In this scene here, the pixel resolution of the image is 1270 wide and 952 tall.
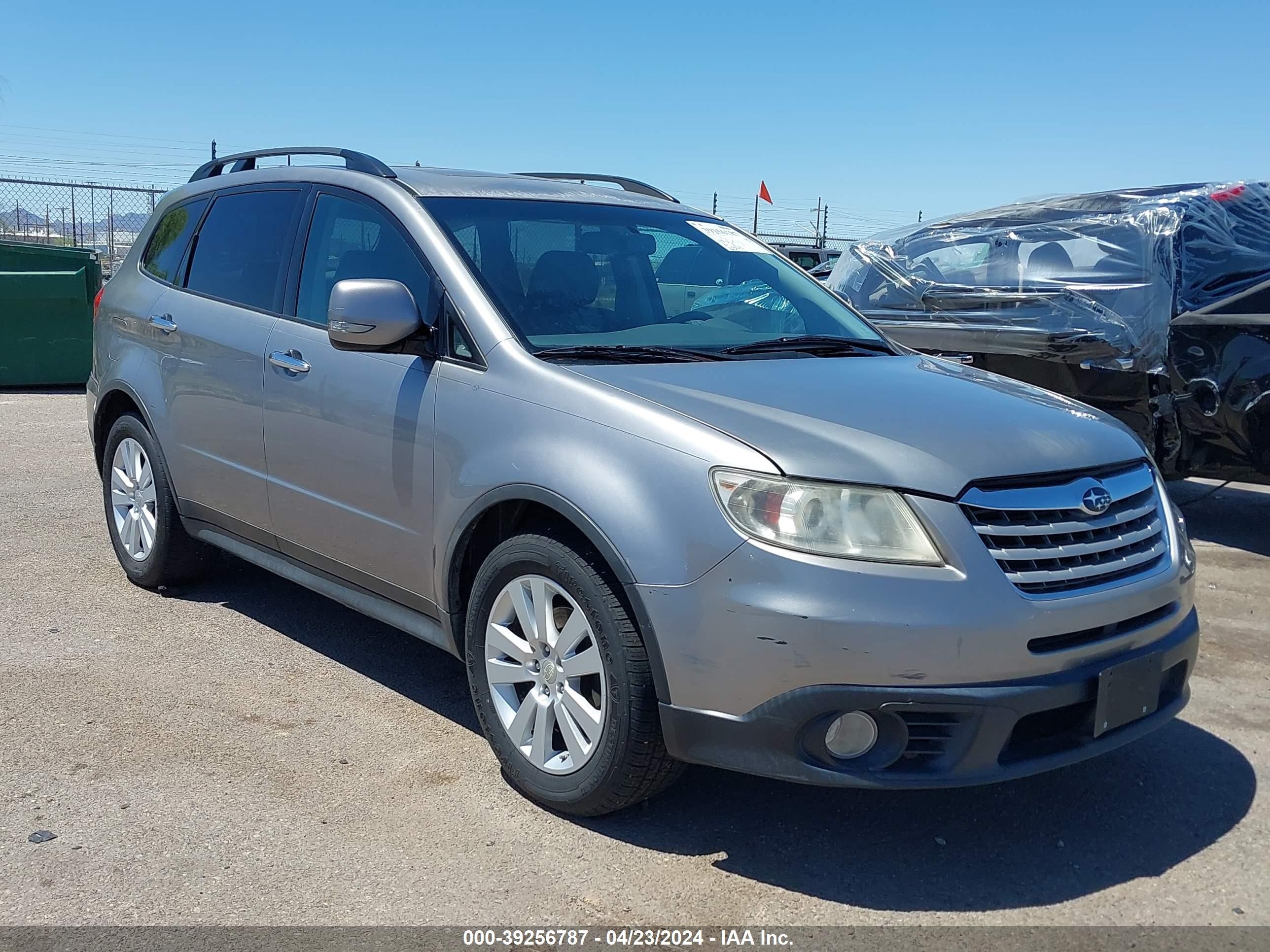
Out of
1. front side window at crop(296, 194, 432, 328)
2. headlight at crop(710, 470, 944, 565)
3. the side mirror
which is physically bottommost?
headlight at crop(710, 470, 944, 565)

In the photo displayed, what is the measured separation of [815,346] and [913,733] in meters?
1.59

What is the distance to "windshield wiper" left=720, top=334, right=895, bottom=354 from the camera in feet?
12.5

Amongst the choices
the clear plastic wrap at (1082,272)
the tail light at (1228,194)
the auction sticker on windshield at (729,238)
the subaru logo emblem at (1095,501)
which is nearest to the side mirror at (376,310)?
the auction sticker on windshield at (729,238)

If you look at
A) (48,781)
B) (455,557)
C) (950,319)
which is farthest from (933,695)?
(950,319)

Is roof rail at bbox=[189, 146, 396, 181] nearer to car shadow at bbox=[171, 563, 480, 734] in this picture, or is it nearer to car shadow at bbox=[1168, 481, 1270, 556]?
car shadow at bbox=[171, 563, 480, 734]

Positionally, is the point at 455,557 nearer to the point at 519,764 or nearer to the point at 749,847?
the point at 519,764

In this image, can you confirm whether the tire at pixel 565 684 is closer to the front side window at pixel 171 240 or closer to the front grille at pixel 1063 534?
the front grille at pixel 1063 534

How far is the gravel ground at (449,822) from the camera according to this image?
2.83 meters

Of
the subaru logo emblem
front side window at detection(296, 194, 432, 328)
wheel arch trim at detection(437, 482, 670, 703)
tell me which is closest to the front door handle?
front side window at detection(296, 194, 432, 328)

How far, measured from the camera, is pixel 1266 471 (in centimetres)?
592

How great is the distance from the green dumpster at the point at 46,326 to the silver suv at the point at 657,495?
8353mm

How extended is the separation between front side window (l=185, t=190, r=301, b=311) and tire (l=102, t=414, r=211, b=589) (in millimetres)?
803

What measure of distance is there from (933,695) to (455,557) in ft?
4.94

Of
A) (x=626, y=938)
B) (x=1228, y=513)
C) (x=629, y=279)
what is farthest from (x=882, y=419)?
(x=1228, y=513)
